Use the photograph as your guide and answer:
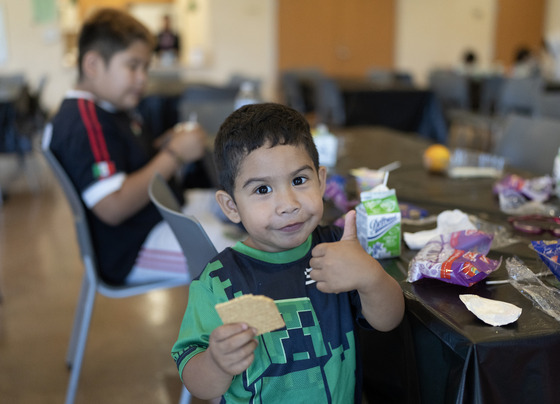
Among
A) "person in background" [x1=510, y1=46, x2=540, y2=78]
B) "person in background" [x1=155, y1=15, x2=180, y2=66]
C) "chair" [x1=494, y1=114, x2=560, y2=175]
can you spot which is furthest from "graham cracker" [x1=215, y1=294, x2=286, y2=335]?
"person in background" [x1=155, y1=15, x2=180, y2=66]

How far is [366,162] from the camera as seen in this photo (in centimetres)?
214

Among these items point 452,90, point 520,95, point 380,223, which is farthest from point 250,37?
point 380,223

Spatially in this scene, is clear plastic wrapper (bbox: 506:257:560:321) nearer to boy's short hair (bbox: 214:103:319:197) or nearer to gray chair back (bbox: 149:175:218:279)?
boy's short hair (bbox: 214:103:319:197)

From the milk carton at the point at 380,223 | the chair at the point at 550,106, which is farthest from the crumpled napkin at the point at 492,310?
the chair at the point at 550,106

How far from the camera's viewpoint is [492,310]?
85cm

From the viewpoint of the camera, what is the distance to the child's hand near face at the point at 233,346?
0.78 meters

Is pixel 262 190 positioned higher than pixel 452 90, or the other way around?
pixel 262 190

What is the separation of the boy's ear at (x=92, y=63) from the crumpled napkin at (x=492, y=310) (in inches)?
55.5

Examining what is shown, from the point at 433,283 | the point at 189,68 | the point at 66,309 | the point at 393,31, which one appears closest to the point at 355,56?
the point at 393,31

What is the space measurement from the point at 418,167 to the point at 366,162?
209 mm

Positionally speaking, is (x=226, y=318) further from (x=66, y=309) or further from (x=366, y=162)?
(x=66, y=309)

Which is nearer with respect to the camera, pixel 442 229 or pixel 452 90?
pixel 442 229

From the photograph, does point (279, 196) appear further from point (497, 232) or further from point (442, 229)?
point (497, 232)

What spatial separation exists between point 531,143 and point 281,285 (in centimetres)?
175
